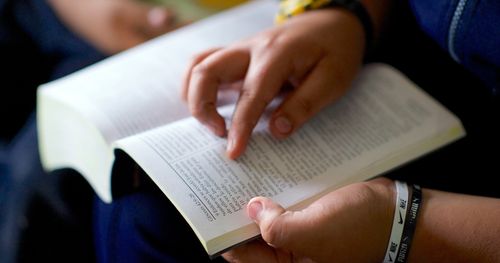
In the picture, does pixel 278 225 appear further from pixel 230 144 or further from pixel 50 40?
pixel 50 40

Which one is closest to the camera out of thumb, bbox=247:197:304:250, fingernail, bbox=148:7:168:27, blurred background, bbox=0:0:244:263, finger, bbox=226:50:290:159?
thumb, bbox=247:197:304:250

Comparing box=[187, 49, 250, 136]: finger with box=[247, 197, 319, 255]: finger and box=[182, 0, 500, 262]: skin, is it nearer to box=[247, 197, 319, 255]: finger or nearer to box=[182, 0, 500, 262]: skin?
box=[182, 0, 500, 262]: skin

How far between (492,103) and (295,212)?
0.36 meters

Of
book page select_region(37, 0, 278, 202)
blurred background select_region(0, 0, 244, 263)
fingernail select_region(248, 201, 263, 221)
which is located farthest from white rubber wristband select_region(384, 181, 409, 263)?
blurred background select_region(0, 0, 244, 263)

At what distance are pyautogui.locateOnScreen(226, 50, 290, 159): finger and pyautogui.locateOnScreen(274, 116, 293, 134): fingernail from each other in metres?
0.02

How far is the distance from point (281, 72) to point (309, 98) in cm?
5

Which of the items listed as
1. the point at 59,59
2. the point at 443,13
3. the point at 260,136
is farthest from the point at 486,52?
the point at 59,59

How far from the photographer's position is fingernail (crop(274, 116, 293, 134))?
0.62 m

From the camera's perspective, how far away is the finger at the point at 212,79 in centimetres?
62

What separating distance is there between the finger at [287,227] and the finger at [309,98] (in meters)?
0.14

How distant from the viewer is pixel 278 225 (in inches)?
Result: 19.1

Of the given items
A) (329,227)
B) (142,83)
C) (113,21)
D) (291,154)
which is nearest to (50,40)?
(113,21)

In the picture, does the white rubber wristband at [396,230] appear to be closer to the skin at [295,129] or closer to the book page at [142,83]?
the skin at [295,129]

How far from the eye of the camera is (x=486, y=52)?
1.93 feet
